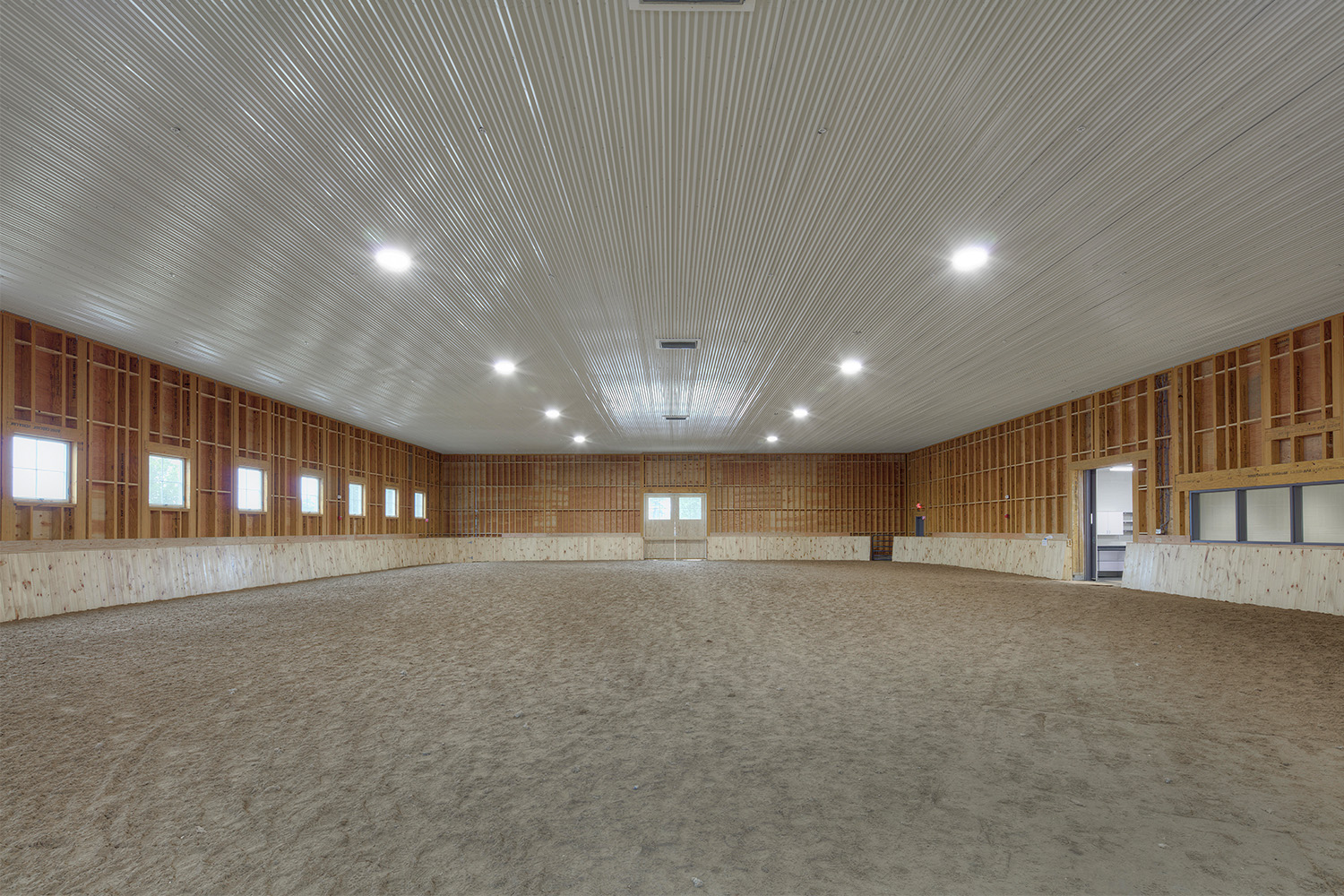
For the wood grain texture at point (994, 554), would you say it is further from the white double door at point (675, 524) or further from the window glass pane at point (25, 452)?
the window glass pane at point (25, 452)

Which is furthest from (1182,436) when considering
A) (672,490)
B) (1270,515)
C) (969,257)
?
(672,490)

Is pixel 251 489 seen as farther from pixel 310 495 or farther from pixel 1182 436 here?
pixel 1182 436

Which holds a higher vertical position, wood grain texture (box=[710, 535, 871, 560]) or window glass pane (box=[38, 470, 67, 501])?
window glass pane (box=[38, 470, 67, 501])

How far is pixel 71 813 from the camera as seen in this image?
324cm

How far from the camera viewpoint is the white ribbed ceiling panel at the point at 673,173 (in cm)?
430

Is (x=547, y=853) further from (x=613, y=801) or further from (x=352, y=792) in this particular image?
(x=352, y=792)

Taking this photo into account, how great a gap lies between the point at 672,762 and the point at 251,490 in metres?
15.1

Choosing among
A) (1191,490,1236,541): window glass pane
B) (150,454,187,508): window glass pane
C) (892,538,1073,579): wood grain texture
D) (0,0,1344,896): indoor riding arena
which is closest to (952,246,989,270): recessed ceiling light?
(0,0,1344,896): indoor riding arena

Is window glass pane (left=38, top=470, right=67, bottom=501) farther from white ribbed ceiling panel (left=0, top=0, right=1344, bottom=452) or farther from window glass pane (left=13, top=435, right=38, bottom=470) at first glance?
white ribbed ceiling panel (left=0, top=0, right=1344, bottom=452)

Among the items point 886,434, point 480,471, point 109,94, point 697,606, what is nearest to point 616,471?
point 480,471

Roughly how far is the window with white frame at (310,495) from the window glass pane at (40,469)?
6.68 m

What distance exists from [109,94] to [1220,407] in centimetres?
1566

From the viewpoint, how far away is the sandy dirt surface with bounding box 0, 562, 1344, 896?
9.14ft

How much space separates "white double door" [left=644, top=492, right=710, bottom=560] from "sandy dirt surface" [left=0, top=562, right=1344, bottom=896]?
2051 cm
